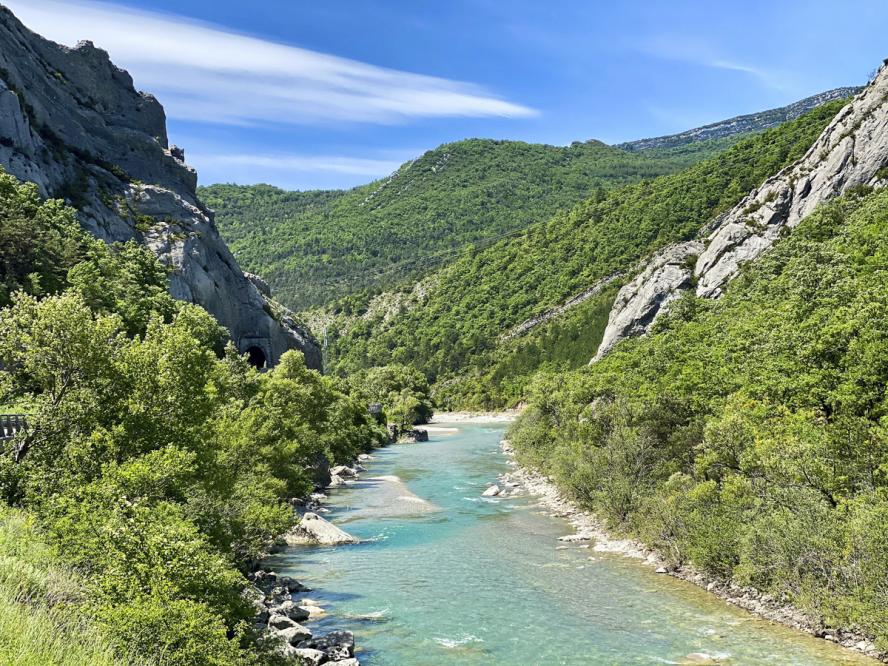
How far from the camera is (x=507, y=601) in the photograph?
28.4 m

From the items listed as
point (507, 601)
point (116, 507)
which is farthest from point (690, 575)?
point (116, 507)

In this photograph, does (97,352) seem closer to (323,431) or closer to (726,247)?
(323,431)

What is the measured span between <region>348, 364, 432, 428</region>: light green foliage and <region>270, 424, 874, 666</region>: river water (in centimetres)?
7726

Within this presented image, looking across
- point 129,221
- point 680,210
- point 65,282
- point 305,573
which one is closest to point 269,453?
point 305,573

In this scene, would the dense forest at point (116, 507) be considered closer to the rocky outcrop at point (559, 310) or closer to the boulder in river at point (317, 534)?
the boulder in river at point (317, 534)

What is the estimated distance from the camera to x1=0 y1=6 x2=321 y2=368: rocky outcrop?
7594 cm

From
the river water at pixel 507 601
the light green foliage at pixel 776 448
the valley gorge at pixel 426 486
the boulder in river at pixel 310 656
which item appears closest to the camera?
the valley gorge at pixel 426 486

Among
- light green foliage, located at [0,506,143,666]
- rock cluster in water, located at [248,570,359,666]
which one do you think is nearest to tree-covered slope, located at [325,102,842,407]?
rock cluster in water, located at [248,570,359,666]

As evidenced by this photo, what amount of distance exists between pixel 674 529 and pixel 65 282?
178 feet

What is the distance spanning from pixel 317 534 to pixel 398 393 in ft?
335

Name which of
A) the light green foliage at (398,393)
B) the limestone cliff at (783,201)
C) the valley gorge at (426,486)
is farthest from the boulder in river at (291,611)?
the light green foliage at (398,393)

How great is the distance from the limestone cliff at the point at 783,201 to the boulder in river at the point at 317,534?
63845 mm

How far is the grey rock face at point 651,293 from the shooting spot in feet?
336

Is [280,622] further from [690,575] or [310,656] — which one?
[690,575]
